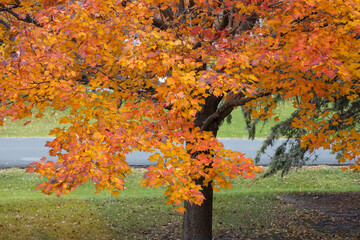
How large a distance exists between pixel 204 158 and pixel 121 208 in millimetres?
6361

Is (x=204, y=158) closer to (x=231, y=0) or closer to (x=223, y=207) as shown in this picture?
(x=231, y=0)

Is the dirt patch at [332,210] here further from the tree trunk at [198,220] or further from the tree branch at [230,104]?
the tree branch at [230,104]

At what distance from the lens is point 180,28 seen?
5.93 meters

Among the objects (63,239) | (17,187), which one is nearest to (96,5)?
(63,239)

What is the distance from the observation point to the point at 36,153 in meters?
18.0

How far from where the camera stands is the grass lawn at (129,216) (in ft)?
30.0

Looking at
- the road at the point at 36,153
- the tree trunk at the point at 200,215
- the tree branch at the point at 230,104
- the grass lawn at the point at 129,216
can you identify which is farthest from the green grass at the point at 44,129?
the tree branch at the point at 230,104

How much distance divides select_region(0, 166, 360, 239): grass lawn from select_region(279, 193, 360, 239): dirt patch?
256 mm

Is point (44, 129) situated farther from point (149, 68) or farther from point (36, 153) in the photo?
point (149, 68)

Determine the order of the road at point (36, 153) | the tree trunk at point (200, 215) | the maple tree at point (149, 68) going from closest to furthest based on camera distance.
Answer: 1. the maple tree at point (149, 68)
2. the tree trunk at point (200, 215)
3. the road at point (36, 153)

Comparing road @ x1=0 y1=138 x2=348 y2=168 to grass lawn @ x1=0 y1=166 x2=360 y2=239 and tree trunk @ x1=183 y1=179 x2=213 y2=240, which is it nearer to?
grass lawn @ x1=0 y1=166 x2=360 y2=239

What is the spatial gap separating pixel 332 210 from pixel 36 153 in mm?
12367

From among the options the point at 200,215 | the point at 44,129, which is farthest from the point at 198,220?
the point at 44,129

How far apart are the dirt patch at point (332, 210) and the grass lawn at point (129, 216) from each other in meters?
0.26
